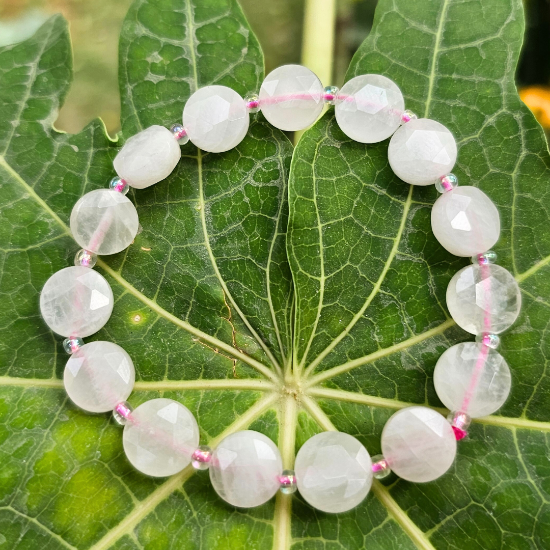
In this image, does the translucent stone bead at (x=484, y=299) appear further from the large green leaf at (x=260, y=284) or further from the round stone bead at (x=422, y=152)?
the round stone bead at (x=422, y=152)

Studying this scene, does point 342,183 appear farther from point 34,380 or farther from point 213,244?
point 34,380

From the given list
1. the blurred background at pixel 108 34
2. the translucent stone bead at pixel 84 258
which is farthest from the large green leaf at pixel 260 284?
the blurred background at pixel 108 34

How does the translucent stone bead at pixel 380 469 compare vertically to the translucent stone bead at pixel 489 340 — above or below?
below

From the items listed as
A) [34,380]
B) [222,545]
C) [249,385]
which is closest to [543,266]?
[249,385]

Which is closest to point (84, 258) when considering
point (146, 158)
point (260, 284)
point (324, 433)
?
point (146, 158)

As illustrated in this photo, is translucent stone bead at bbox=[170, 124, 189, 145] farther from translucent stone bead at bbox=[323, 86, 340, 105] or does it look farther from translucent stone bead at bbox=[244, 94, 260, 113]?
translucent stone bead at bbox=[323, 86, 340, 105]

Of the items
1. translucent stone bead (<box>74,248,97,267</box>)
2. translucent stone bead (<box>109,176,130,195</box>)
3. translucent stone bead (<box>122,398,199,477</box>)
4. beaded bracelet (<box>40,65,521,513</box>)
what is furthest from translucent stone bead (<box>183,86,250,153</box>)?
translucent stone bead (<box>122,398,199,477</box>)
